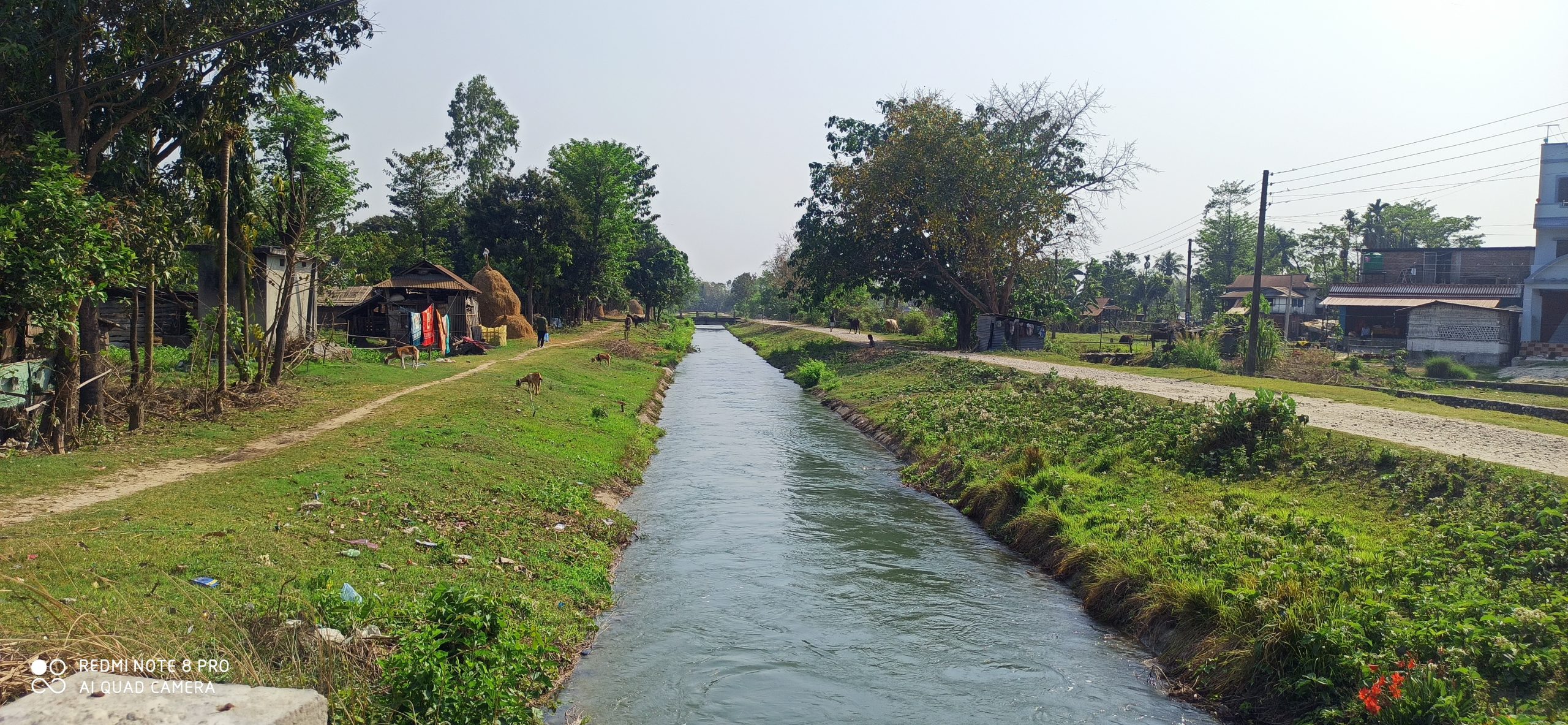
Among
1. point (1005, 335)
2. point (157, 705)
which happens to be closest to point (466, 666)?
point (157, 705)

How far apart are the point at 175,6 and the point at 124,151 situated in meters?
2.56

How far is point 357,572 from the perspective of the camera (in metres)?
9.16

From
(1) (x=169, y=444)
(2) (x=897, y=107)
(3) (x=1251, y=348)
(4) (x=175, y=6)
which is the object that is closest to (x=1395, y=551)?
(1) (x=169, y=444)

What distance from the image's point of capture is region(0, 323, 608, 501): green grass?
11594mm

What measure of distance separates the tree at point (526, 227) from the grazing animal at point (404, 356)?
2404 cm

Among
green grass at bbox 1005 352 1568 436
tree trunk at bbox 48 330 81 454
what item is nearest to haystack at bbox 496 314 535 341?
green grass at bbox 1005 352 1568 436

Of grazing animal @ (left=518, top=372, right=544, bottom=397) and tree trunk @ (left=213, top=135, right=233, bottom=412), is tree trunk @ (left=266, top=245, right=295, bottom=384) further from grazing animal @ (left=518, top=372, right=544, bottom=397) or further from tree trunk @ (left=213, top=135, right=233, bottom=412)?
grazing animal @ (left=518, top=372, right=544, bottom=397)

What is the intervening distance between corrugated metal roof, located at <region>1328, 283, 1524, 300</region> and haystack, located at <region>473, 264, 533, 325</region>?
4568cm

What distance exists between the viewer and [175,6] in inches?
573

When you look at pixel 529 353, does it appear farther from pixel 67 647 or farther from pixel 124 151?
pixel 67 647

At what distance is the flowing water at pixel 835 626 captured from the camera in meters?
8.52

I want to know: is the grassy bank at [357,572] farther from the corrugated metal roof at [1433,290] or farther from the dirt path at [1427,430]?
the corrugated metal roof at [1433,290]

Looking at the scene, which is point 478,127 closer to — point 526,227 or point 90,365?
point 526,227

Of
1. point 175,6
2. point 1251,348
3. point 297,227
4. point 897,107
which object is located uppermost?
point 897,107
